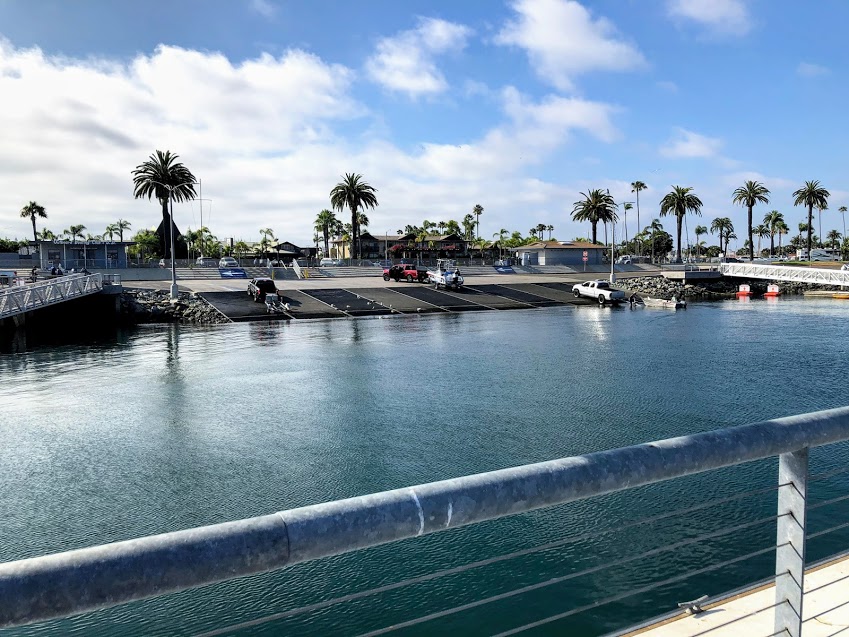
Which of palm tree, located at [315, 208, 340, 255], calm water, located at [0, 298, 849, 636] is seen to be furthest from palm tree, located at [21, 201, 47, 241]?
calm water, located at [0, 298, 849, 636]

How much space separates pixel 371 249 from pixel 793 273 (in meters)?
78.3

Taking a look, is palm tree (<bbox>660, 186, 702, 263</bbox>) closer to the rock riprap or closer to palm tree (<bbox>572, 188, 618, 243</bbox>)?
palm tree (<bbox>572, 188, 618, 243</bbox>)

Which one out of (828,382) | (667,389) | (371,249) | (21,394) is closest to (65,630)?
(21,394)

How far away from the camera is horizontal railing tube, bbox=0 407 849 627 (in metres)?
1.72

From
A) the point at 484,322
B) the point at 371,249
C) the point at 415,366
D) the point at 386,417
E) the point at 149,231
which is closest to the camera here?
the point at 386,417

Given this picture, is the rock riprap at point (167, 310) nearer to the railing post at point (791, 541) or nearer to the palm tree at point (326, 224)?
the railing post at point (791, 541)

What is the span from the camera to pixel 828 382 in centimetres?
2269

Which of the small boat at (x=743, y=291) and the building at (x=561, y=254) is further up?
the building at (x=561, y=254)

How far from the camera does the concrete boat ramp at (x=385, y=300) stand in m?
47.8

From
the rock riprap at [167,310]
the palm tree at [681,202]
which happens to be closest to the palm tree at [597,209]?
the palm tree at [681,202]

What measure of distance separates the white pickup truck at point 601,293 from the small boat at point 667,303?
319cm

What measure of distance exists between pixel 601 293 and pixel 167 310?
3612 cm

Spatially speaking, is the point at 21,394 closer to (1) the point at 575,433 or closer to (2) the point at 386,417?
(2) the point at 386,417

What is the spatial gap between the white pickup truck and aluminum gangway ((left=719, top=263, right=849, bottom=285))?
27.6 meters
